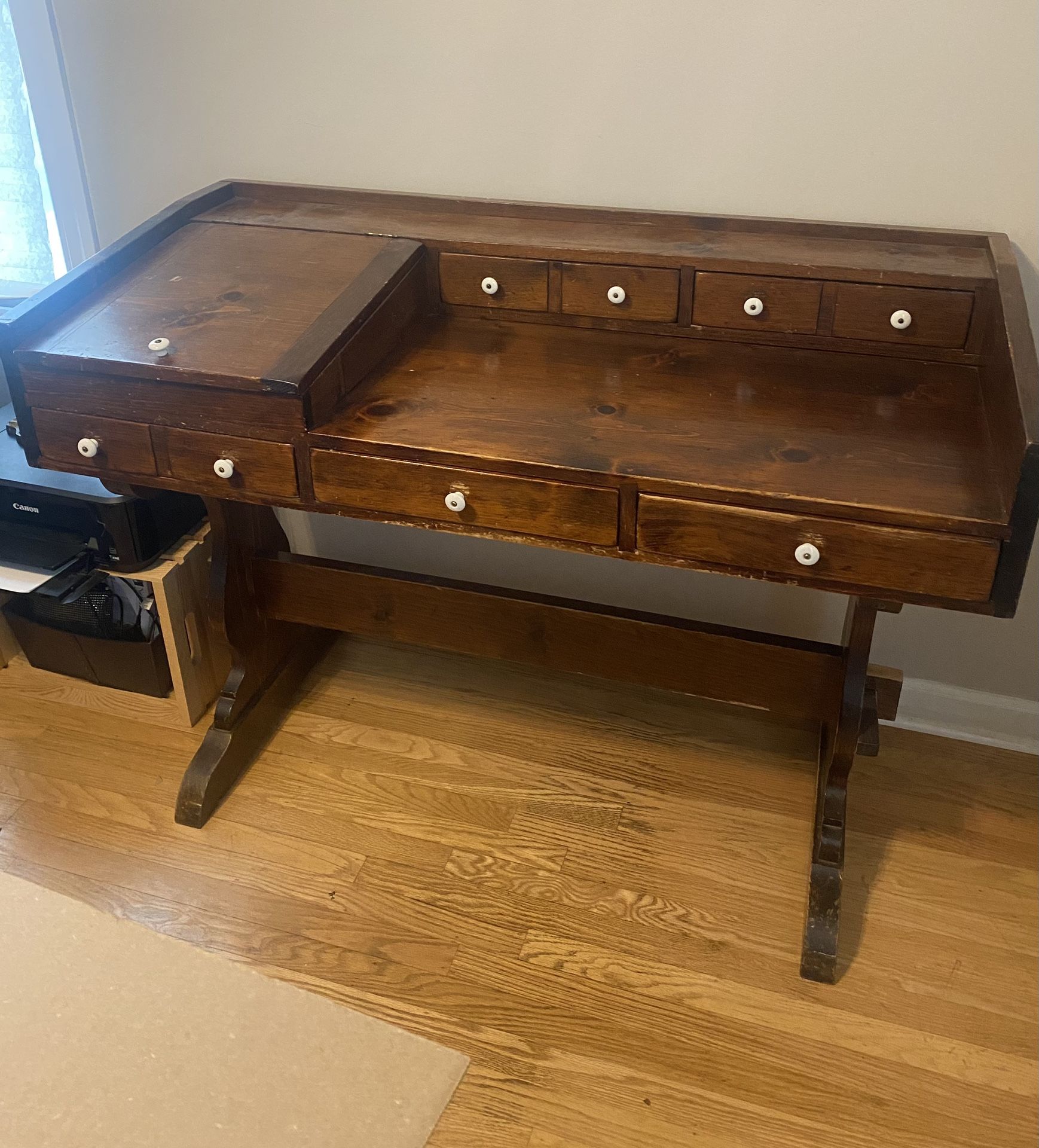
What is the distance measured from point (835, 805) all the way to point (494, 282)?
1029 mm

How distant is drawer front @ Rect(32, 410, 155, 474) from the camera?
161cm

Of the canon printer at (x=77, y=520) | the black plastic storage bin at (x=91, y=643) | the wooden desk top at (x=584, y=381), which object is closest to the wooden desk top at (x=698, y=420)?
the wooden desk top at (x=584, y=381)

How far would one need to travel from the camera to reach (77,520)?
80.7 inches

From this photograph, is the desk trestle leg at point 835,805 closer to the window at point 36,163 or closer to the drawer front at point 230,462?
the drawer front at point 230,462

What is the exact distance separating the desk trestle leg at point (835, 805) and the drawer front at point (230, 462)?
0.88 meters

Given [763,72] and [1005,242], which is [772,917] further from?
[763,72]

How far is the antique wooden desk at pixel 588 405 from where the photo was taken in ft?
4.43

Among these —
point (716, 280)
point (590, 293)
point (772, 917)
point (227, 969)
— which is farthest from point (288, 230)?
point (772, 917)

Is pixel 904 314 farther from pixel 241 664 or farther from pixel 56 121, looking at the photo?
pixel 56 121

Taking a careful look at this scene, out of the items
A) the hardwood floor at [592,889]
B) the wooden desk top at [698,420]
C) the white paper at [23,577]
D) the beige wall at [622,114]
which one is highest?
the beige wall at [622,114]

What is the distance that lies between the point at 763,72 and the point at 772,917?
1373 millimetres

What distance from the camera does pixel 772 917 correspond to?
1.78m

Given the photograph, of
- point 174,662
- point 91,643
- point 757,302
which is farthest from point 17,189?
point 757,302

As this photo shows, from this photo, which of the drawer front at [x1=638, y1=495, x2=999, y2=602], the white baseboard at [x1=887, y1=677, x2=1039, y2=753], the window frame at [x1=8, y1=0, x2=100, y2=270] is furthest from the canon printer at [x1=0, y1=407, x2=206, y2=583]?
the white baseboard at [x1=887, y1=677, x2=1039, y2=753]
